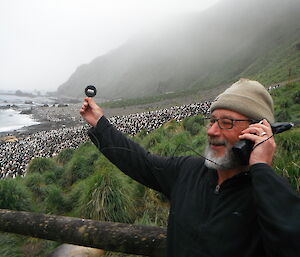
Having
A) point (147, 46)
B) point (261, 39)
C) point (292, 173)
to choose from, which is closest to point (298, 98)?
point (292, 173)

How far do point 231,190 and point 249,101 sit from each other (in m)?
0.54

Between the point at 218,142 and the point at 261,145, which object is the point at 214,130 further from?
the point at 261,145

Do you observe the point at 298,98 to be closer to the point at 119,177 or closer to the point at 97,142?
the point at 119,177

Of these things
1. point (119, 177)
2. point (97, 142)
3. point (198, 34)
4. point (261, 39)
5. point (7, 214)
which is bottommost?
point (119, 177)

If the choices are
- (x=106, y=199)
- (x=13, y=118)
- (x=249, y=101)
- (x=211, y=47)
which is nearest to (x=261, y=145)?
(x=249, y=101)

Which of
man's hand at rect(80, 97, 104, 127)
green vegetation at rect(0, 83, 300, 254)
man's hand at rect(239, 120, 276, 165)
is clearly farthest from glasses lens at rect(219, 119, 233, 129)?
green vegetation at rect(0, 83, 300, 254)

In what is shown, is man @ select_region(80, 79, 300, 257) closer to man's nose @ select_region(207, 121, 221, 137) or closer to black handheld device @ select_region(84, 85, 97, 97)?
man's nose @ select_region(207, 121, 221, 137)

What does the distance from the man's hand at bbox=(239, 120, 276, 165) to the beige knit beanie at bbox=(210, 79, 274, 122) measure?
0.75 feet

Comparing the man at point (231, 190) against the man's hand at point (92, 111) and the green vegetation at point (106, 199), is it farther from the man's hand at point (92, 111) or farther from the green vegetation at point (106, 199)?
the green vegetation at point (106, 199)

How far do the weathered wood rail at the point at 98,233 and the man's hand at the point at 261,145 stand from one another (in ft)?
3.48

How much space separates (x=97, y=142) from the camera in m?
2.40

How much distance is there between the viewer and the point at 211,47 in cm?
12669

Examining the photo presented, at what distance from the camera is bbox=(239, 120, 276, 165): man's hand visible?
56.2 inches

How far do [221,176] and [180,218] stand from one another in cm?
36
